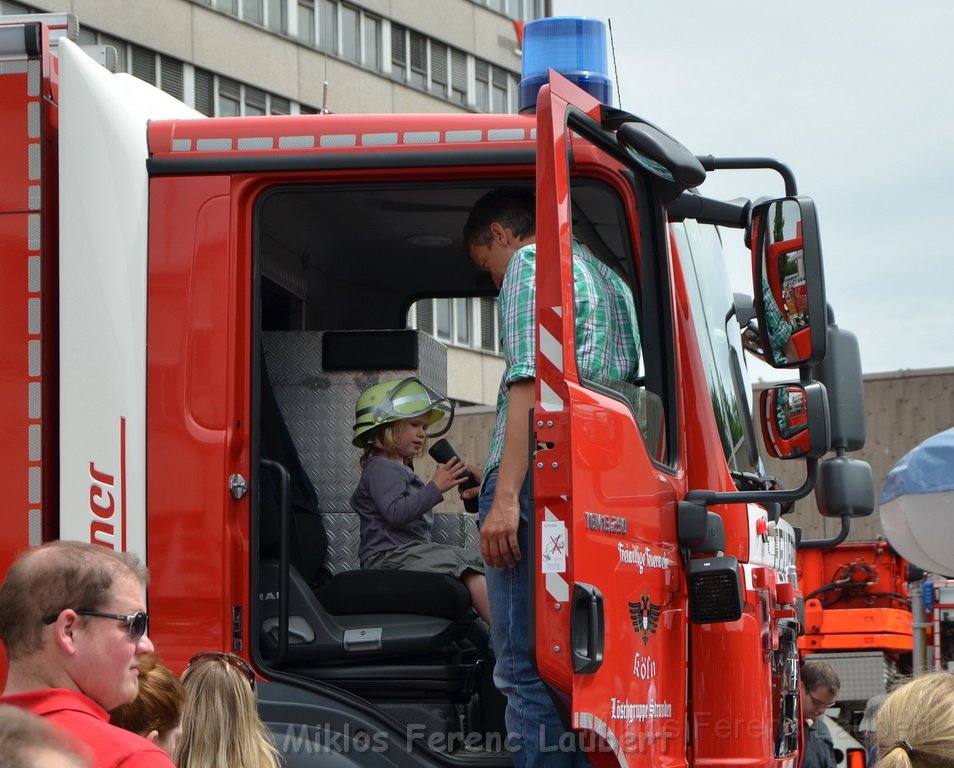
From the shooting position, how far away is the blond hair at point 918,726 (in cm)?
252

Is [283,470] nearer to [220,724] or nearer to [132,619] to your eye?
[220,724]

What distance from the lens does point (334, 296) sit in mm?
5824

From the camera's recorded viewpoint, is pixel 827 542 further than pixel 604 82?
No

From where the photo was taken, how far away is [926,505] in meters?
7.17

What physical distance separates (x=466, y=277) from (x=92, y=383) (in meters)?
2.17

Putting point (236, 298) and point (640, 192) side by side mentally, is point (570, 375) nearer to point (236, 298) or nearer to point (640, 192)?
point (640, 192)

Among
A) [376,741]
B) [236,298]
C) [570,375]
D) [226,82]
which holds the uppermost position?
[226,82]

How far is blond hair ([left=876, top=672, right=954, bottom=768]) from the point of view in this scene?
2521 mm

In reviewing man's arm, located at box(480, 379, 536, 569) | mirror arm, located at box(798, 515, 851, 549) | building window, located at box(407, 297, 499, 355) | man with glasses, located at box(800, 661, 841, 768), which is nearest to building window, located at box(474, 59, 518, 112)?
building window, located at box(407, 297, 499, 355)

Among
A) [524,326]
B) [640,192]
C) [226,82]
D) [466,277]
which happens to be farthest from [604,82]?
[226,82]

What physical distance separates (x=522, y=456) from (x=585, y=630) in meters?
0.49

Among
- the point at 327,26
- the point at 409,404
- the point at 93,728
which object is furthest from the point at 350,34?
the point at 93,728

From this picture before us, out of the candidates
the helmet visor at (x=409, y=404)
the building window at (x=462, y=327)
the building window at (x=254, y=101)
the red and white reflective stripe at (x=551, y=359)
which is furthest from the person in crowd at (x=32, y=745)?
the building window at (x=462, y=327)

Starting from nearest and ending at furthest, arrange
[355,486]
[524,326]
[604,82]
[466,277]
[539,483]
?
[539,483], [524,326], [604,82], [355,486], [466,277]
